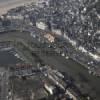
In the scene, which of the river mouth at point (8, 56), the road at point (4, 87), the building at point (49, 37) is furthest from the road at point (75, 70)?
the road at point (4, 87)

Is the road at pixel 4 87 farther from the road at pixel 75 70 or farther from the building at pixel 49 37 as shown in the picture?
the building at pixel 49 37

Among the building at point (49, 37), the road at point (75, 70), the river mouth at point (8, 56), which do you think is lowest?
the road at point (75, 70)

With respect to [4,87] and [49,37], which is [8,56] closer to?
[49,37]

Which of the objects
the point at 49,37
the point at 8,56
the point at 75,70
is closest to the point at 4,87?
the point at 8,56

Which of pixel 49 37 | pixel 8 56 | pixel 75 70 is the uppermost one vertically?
pixel 49 37

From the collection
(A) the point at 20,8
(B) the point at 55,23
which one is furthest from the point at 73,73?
(A) the point at 20,8

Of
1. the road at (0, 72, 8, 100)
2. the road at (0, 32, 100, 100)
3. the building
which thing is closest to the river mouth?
the road at (0, 32, 100, 100)

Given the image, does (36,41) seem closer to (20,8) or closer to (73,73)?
(73,73)

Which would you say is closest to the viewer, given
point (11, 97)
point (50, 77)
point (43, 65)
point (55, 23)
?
point (11, 97)
